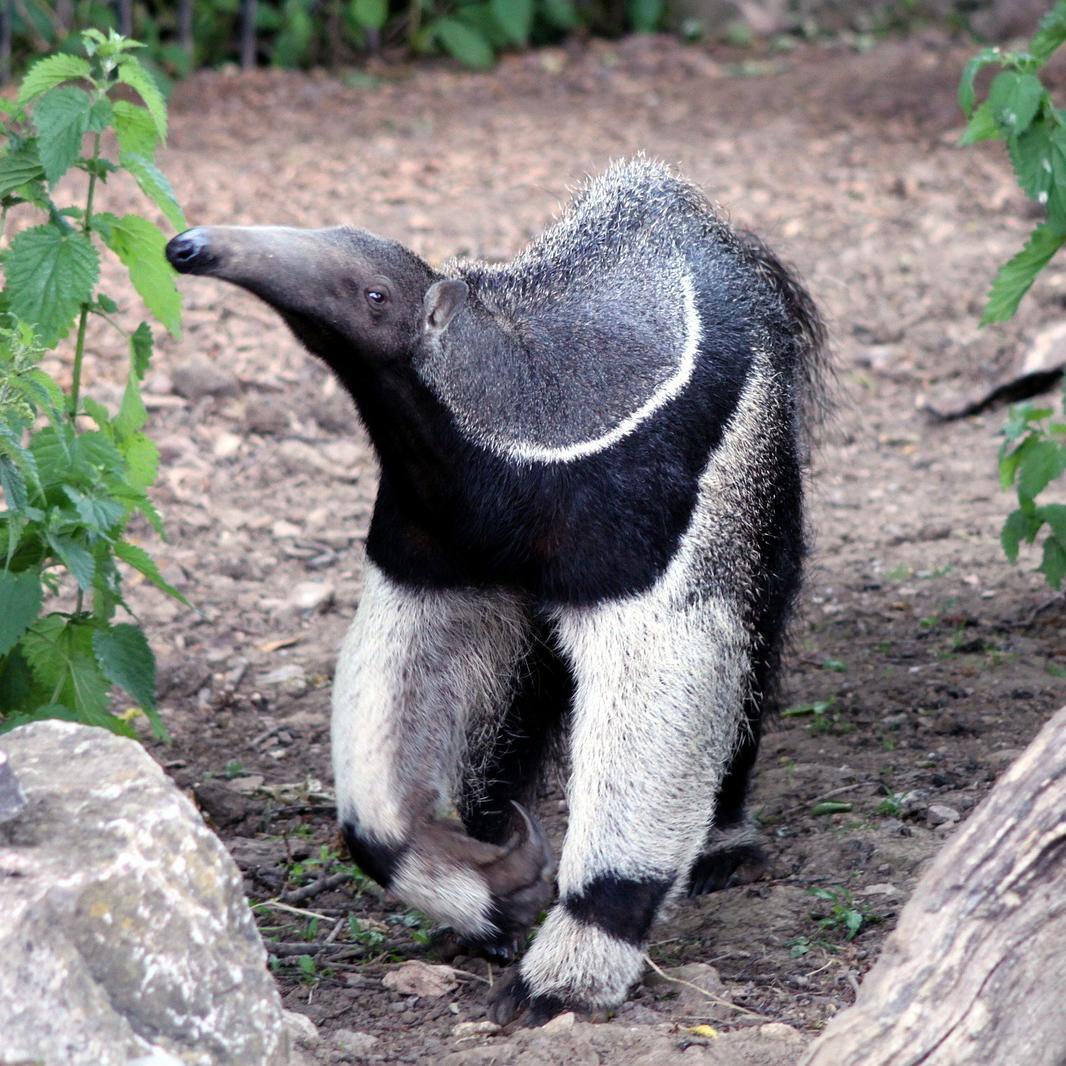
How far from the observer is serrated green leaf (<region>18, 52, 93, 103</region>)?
3.97 m

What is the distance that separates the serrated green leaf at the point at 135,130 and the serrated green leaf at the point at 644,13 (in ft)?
35.4

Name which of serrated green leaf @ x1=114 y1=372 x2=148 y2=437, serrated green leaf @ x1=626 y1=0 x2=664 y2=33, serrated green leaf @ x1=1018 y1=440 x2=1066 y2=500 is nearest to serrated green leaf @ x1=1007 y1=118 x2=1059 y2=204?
serrated green leaf @ x1=1018 y1=440 x2=1066 y2=500

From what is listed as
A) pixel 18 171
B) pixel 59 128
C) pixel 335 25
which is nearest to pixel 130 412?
pixel 18 171

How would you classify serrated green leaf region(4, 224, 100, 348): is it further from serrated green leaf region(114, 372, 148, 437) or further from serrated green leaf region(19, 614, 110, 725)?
serrated green leaf region(19, 614, 110, 725)

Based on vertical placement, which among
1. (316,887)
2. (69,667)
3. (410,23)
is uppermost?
(410,23)

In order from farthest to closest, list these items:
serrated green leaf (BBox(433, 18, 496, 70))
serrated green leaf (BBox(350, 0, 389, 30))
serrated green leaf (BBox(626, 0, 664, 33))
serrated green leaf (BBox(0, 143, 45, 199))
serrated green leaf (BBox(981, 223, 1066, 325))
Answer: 1. serrated green leaf (BBox(626, 0, 664, 33))
2. serrated green leaf (BBox(433, 18, 496, 70))
3. serrated green leaf (BBox(350, 0, 389, 30))
4. serrated green leaf (BBox(981, 223, 1066, 325))
5. serrated green leaf (BBox(0, 143, 45, 199))

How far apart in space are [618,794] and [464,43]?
10746 millimetres

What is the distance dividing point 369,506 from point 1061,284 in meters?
4.39

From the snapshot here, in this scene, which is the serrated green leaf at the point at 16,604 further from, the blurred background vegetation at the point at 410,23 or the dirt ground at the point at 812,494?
the blurred background vegetation at the point at 410,23

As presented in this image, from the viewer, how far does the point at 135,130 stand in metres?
4.23

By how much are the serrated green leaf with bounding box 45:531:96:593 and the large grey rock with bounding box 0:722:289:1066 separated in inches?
32.3

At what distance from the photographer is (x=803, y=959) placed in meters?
4.04

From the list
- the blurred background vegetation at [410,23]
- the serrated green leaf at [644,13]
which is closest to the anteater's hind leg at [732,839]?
the blurred background vegetation at [410,23]

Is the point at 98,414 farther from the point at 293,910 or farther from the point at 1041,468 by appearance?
the point at 1041,468
